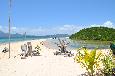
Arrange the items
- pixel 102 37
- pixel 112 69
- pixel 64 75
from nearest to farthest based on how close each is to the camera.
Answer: pixel 112 69 → pixel 64 75 → pixel 102 37

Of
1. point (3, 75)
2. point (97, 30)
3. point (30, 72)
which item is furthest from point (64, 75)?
point (97, 30)

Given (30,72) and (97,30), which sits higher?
(97,30)

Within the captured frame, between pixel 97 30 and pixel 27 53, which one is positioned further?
pixel 97 30

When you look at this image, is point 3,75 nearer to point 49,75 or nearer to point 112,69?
point 49,75

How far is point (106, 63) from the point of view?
39.7ft

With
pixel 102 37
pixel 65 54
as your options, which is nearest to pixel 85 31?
pixel 102 37

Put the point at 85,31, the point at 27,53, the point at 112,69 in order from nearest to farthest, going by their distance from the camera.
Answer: the point at 112,69, the point at 27,53, the point at 85,31

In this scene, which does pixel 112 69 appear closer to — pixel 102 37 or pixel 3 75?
pixel 3 75

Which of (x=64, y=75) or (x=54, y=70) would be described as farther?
(x=54, y=70)

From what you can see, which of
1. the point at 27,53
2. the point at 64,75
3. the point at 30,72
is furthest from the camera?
the point at 27,53

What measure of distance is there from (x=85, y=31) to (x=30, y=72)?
8598 centimetres

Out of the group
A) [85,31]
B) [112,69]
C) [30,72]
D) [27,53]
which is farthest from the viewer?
[85,31]

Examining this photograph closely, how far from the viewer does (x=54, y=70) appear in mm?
15203

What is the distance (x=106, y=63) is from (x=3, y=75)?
5067 mm
